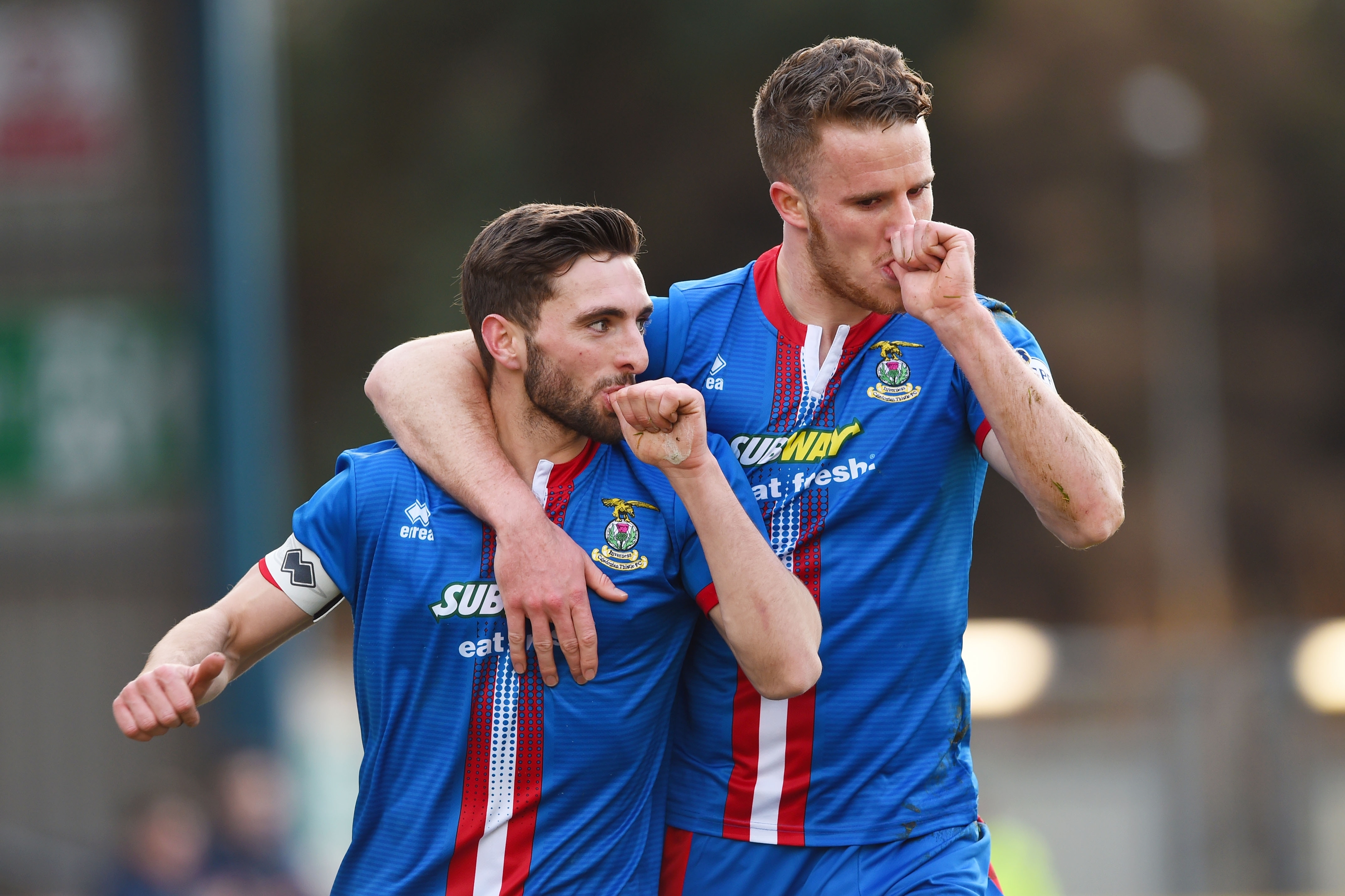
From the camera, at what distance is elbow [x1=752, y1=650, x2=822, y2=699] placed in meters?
3.34

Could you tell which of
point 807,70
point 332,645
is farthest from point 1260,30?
point 807,70

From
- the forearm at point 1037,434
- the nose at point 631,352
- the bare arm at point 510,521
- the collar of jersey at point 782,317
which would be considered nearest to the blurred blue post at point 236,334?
the bare arm at point 510,521

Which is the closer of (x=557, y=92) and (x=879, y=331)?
(x=879, y=331)

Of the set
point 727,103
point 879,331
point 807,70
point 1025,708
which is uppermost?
point 727,103

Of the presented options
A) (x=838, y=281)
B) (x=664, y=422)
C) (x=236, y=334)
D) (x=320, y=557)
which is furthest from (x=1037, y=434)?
(x=236, y=334)

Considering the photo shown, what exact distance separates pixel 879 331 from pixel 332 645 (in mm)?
23514

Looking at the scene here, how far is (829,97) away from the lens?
3615 mm

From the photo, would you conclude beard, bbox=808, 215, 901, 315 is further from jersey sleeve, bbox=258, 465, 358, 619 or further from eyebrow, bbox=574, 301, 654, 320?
jersey sleeve, bbox=258, 465, 358, 619

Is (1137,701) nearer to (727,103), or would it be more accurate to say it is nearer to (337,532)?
(337,532)

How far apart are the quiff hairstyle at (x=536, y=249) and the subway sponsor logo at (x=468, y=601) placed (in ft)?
1.97

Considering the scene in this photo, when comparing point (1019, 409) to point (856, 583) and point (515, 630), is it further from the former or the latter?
point (515, 630)

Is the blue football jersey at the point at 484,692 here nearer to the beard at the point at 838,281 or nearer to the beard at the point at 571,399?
the beard at the point at 571,399

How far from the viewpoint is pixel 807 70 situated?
3723 mm

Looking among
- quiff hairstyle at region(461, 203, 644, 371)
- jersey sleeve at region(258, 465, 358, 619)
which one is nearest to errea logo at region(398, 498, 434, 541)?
jersey sleeve at region(258, 465, 358, 619)
